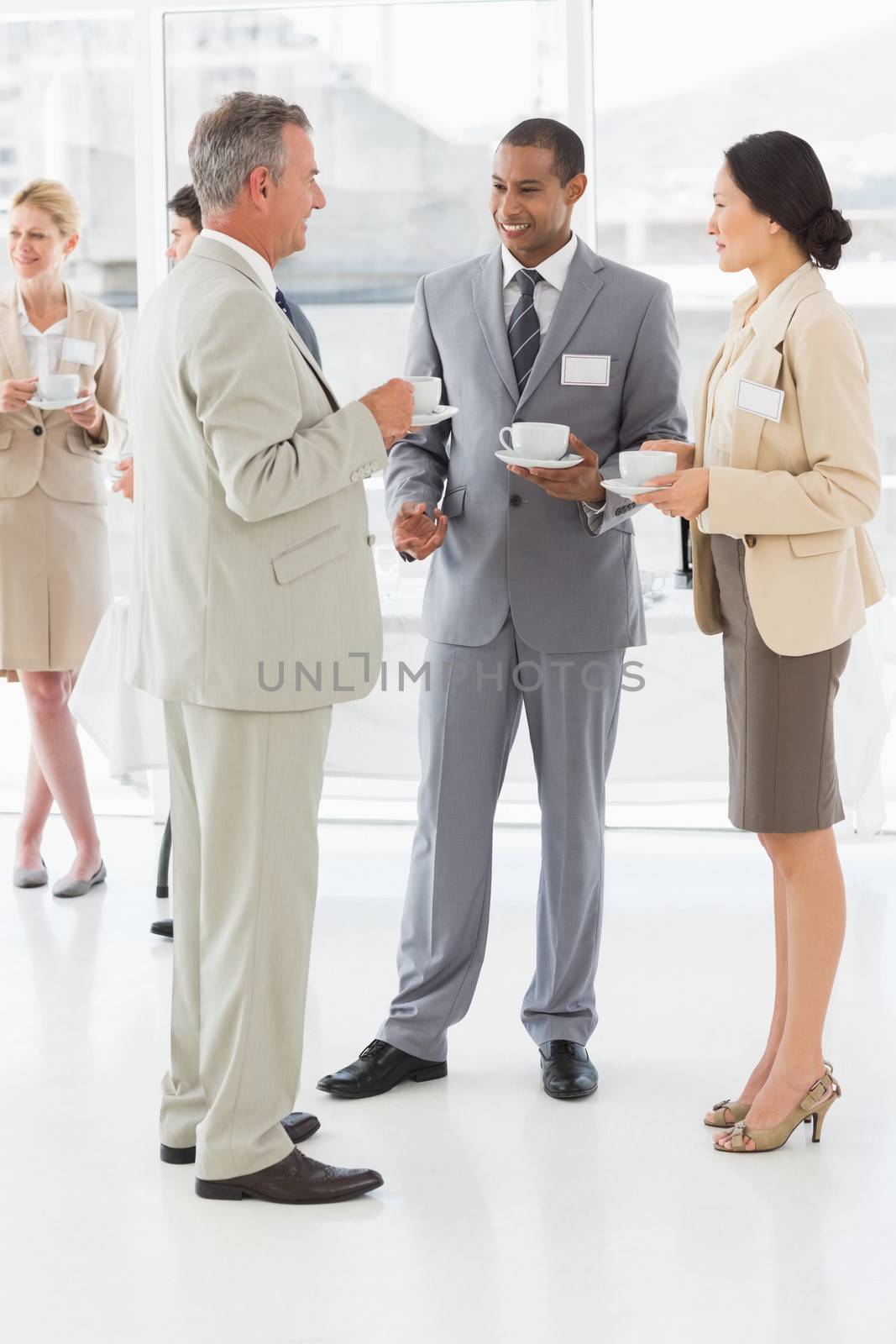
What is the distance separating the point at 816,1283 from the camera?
211cm

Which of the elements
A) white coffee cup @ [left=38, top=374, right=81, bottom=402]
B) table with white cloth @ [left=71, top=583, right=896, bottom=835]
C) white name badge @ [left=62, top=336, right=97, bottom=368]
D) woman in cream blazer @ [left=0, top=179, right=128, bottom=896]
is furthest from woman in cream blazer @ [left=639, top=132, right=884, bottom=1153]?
woman in cream blazer @ [left=0, top=179, right=128, bottom=896]

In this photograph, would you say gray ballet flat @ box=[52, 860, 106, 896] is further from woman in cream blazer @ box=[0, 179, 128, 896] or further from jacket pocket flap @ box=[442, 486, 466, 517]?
jacket pocket flap @ box=[442, 486, 466, 517]

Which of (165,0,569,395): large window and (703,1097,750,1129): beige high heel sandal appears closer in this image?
(703,1097,750,1129): beige high heel sandal

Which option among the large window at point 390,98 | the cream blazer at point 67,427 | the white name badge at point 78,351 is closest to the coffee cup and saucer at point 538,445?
the white name badge at point 78,351

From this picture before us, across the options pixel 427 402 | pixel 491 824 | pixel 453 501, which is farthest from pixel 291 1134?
pixel 427 402

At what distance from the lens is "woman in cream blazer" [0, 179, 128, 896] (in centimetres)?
400

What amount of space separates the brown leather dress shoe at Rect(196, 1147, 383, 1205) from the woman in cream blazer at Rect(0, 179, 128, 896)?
1.89 m

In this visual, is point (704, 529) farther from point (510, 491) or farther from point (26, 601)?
point (26, 601)

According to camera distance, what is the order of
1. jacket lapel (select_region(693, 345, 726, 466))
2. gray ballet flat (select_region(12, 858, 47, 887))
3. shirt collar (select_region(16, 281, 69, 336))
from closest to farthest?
jacket lapel (select_region(693, 345, 726, 466)) → shirt collar (select_region(16, 281, 69, 336)) → gray ballet flat (select_region(12, 858, 47, 887))

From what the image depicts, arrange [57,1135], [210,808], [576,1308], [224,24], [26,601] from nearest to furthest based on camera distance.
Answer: [576,1308], [210,808], [57,1135], [26,601], [224,24]

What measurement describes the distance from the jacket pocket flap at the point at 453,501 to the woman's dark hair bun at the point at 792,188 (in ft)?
2.55

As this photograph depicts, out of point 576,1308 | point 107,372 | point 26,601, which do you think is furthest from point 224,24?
point 576,1308

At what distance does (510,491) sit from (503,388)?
0.20 meters

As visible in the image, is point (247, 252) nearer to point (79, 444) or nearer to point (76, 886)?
point (79, 444)
